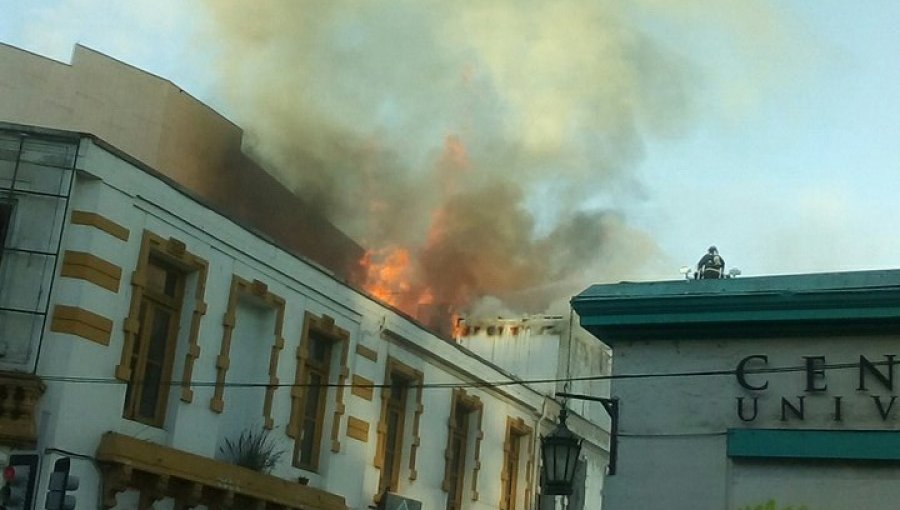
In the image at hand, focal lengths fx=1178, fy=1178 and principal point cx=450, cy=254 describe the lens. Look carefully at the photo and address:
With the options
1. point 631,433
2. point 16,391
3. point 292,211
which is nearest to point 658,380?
point 631,433

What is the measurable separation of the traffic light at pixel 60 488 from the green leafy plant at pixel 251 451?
5405 millimetres

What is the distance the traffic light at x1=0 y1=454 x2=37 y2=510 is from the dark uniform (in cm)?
862

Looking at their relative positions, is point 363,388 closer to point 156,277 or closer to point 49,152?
point 156,277

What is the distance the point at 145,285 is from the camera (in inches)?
687

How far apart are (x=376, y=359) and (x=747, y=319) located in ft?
36.0

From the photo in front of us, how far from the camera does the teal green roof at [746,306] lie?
12820mm

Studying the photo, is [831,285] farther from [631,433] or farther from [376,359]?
[376,359]

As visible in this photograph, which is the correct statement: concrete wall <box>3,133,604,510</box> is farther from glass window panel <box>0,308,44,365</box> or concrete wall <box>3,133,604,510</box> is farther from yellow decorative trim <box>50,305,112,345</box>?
glass window panel <box>0,308,44,365</box>

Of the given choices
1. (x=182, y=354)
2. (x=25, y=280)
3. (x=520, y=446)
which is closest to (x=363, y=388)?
(x=182, y=354)

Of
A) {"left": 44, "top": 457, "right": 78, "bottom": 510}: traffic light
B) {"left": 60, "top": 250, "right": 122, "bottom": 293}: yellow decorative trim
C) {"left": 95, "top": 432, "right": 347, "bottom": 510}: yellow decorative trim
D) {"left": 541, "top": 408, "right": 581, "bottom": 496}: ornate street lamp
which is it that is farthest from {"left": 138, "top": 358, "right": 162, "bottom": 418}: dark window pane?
{"left": 541, "top": 408, "right": 581, "bottom": 496}: ornate street lamp

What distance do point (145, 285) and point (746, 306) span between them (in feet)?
29.1

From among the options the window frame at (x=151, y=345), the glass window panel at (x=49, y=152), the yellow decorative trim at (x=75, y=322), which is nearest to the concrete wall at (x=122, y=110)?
the window frame at (x=151, y=345)

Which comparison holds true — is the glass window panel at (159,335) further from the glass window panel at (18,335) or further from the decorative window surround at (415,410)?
the decorative window surround at (415,410)

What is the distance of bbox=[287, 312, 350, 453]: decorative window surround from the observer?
68.4ft
